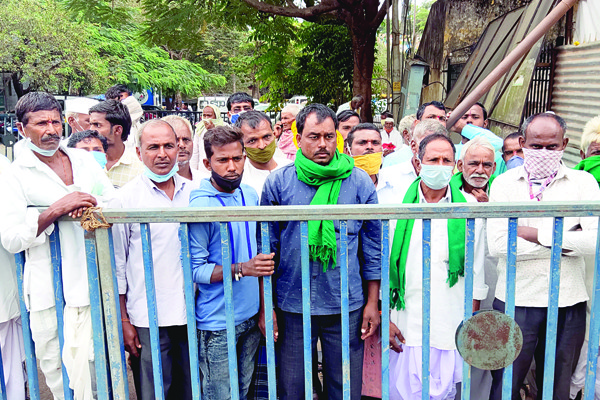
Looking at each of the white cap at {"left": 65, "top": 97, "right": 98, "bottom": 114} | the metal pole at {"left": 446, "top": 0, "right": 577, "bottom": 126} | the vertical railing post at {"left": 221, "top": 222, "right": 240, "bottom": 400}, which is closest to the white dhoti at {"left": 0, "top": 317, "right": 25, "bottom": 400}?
the vertical railing post at {"left": 221, "top": 222, "right": 240, "bottom": 400}

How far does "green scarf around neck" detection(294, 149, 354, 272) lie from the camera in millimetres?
2350

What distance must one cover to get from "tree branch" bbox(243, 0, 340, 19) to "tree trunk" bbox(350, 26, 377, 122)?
710mm

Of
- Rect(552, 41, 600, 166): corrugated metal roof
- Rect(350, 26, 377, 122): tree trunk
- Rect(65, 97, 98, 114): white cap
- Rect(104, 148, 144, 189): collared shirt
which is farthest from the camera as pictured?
Rect(350, 26, 377, 122): tree trunk

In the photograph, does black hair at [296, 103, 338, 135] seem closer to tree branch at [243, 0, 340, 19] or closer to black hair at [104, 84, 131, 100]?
black hair at [104, 84, 131, 100]

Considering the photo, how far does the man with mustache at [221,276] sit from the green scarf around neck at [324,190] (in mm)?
310

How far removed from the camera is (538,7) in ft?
21.9

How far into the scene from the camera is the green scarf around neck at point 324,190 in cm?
235

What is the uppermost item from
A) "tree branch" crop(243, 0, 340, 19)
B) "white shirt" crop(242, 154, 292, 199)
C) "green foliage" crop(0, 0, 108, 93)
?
"green foliage" crop(0, 0, 108, 93)

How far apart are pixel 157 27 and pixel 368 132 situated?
8825 mm

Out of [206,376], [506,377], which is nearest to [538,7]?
[506,377]

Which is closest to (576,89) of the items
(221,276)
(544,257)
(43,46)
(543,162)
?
(543,162)

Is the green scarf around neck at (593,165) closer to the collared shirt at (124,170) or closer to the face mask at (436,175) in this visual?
the face mask at (436,175)

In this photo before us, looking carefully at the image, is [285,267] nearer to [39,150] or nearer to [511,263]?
[511,263]

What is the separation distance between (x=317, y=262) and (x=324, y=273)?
68 mm
